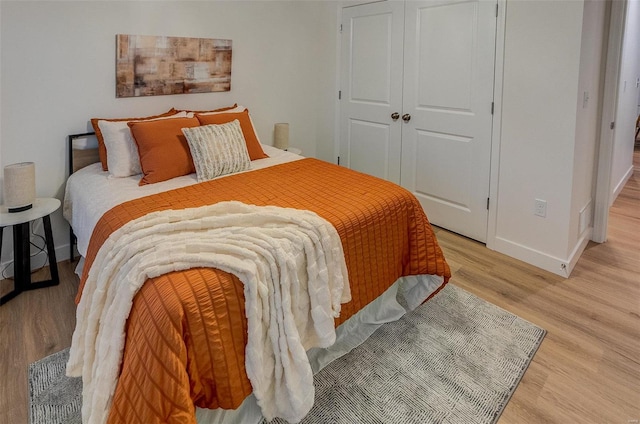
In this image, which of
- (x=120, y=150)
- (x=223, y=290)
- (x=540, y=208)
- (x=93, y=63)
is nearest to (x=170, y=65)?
(x=93, y=63)

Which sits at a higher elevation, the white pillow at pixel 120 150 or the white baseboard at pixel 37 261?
the white pillow at pixel 120 150

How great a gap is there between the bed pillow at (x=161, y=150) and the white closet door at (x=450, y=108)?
189cm

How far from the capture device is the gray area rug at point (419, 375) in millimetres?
1552

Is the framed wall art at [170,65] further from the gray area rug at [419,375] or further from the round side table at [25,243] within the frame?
the gray area rug at [419,375]

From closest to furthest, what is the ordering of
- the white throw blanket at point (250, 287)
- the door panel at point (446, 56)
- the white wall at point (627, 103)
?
1. the white throw blanket at point (250, 287)
2. the door panel at point (446, 56)
3. the white wall at point (627, 103)

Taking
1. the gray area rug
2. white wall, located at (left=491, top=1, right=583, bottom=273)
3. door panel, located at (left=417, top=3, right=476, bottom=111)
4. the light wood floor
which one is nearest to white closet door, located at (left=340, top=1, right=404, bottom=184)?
door panel, located at (left=417, top=3, right=476, bottom=111)

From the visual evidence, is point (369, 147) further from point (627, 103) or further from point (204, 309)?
point (204, 309)

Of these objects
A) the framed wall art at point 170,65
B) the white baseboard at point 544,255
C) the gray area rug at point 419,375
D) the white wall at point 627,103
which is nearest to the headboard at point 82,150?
the framed wall art at point 170,65

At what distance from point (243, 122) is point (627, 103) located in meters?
3.60

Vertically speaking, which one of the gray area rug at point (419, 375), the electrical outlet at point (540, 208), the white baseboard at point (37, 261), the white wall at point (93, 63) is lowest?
the gray area rug at point (419, 375)

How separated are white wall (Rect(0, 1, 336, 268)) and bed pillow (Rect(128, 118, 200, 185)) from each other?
530 millimetres

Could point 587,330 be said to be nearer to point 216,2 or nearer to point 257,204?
point 257,204

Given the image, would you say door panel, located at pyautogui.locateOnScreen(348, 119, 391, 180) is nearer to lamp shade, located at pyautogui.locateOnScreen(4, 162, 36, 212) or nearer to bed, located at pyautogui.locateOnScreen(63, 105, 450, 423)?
bed, located at pyautogui.locateOnScreen(63, 105, 450, 423)

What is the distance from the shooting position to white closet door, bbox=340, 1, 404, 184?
3422 mm
